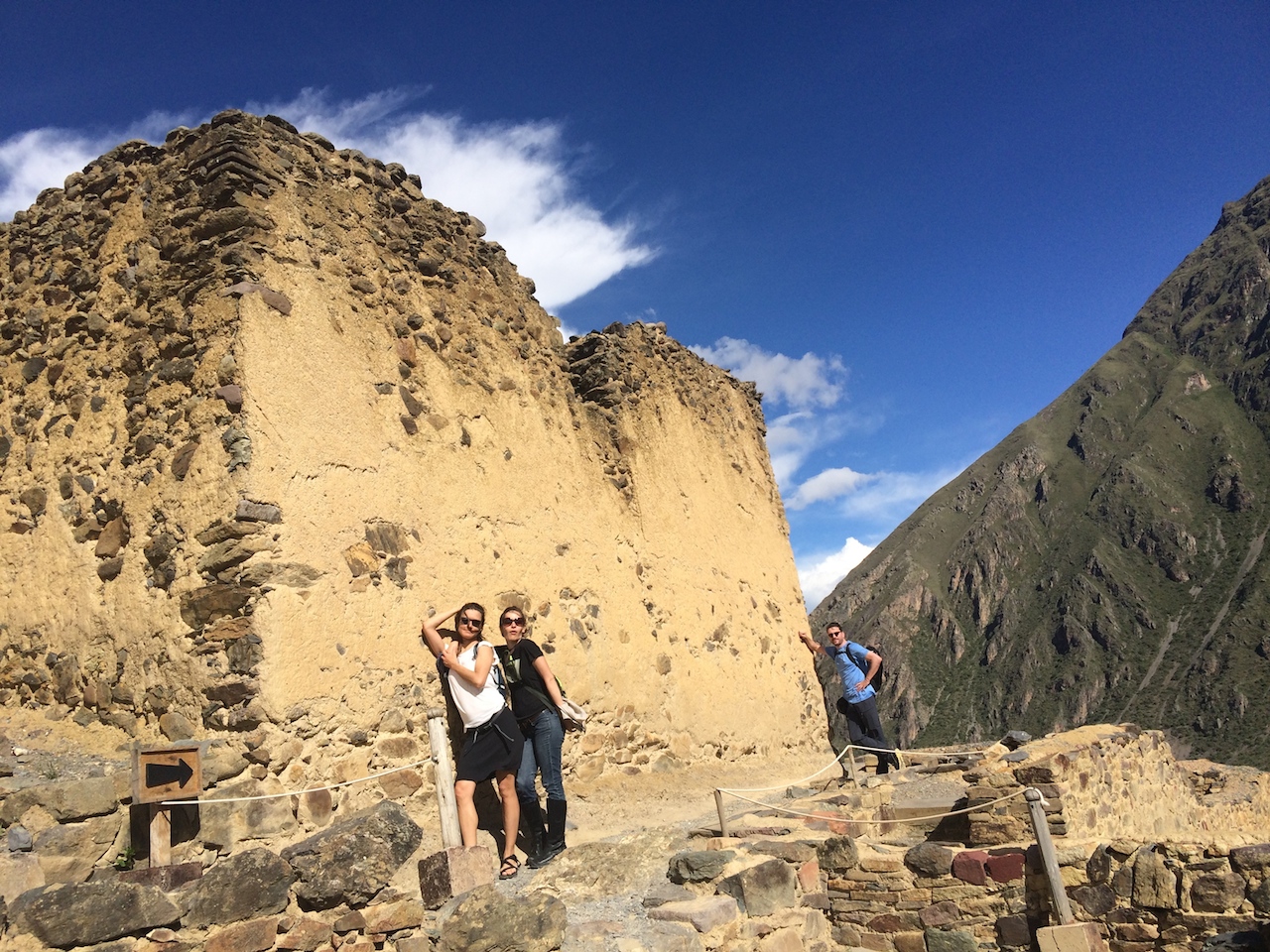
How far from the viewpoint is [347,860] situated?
447 centimetres

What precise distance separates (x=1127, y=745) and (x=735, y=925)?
6.63 m

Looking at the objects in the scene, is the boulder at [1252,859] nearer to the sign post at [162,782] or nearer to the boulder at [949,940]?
the boulder at [949,940]

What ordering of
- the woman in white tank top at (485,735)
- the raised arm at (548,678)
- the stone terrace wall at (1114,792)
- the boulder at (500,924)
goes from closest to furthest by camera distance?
the boulder at (500,924)
the woman in white tank top at (485,735)
the raised arm at (548,678)
the stone terrace wall at (1114,792)

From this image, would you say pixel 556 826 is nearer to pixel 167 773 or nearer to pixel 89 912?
pixel 167 773

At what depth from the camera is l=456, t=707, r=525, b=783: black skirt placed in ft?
17.4

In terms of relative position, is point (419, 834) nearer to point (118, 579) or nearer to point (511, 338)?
point (118, 579)

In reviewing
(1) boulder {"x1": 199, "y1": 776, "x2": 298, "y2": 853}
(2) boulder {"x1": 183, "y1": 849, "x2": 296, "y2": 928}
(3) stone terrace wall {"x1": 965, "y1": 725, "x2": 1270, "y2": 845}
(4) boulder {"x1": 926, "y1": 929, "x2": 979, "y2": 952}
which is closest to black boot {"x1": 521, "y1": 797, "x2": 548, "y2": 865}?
(1) boulder {"x1": 199, "y1": 776, "x2": 298, "y2": 853}

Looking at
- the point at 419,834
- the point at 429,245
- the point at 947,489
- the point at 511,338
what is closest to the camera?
the point at 419,834

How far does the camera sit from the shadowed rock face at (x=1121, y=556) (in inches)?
2467

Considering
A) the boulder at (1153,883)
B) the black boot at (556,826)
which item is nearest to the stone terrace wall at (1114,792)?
the boulder at (1153,883)

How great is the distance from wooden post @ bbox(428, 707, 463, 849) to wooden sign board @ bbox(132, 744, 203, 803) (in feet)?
3.92

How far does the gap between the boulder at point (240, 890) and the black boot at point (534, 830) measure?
1634 millimetres

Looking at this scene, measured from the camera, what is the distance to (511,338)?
8.17m

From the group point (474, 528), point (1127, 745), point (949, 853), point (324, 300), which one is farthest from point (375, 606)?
point (1127, 745)
